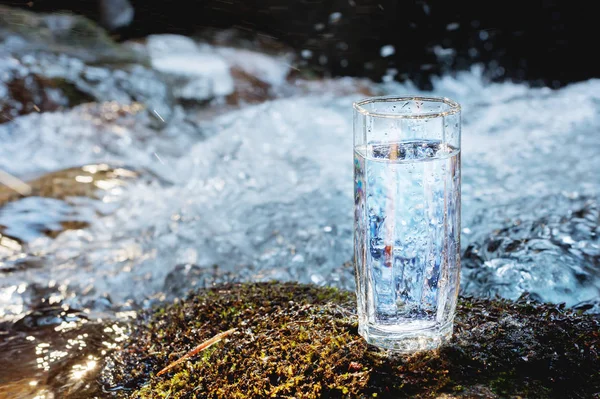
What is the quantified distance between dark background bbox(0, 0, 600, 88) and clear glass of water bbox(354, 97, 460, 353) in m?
6.48

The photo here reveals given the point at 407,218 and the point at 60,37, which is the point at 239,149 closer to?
the point at 60,37

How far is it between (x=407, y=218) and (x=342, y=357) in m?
0.45

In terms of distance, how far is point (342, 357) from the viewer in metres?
1.70

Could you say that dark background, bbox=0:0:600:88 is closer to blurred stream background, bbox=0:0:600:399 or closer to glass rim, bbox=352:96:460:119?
blurred stream background, bbox=0:0:600:399

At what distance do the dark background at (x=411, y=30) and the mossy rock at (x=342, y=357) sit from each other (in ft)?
20.9

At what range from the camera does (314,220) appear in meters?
3.95

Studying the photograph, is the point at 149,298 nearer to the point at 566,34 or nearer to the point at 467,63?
the point at 467,63

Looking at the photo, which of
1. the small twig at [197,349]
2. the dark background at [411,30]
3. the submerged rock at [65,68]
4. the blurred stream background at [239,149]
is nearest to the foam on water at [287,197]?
the blurred stream background at [239,149]

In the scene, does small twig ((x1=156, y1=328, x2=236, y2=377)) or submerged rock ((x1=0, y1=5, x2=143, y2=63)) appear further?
submerged rock ((x1=0, y1=5, x2=143, y2=63))

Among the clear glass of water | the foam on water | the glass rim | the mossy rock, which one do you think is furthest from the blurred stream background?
the glass rim

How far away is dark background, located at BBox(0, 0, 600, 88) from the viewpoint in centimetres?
767

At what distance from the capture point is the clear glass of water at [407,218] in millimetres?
1709

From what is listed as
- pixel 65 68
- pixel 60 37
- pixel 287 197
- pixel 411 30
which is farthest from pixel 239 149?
pixel 411 30

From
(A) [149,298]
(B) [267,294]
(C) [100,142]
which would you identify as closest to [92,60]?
(C) [100,142]
